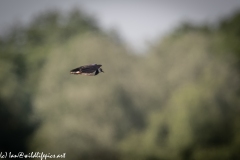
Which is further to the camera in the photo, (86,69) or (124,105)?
(124,105)

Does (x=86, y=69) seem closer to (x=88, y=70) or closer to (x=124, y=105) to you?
(x=88, y=70)

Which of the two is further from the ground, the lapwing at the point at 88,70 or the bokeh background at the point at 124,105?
the bokeh background at the point at 124,105

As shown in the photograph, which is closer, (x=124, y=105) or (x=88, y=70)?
(x=88, y=70)

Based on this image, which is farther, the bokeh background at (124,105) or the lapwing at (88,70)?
the bokeh background at (124,105)

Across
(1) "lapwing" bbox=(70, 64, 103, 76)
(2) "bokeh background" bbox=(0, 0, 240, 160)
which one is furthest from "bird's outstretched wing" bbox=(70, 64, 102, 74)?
(2) "bokeh background" bbox=(0, 0, 240, 160)

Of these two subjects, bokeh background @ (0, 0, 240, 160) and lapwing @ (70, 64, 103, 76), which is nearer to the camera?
lapwing @ (70, 64, 103, 76)

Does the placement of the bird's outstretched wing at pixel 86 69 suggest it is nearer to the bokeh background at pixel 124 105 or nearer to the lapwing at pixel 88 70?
the lapwing at pixel 88 70

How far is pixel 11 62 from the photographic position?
36562mm

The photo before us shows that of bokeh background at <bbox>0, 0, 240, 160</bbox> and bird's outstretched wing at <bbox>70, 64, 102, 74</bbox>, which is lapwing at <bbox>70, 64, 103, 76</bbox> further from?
bokeh background at <bbox>0, 0, 240, 160</bbox>

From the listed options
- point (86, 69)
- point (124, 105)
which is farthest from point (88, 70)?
point (124, 105)

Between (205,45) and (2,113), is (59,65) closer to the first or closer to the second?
(2,113)

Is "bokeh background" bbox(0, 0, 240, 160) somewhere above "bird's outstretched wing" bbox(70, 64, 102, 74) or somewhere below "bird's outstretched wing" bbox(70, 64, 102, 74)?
above

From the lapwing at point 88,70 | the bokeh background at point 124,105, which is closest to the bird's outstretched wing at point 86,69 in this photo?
the lapwing at point 88,70

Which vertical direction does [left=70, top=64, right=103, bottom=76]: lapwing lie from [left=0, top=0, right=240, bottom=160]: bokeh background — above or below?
below
